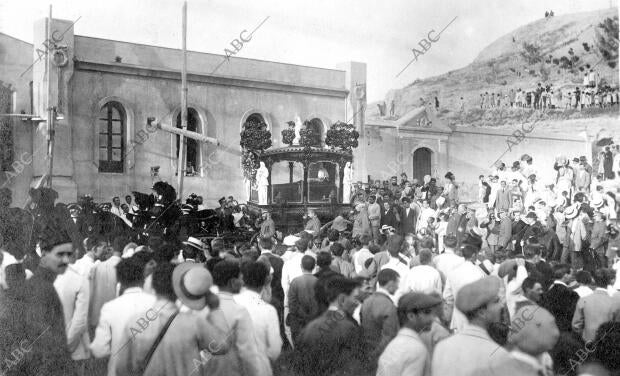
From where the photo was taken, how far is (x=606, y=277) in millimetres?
7562

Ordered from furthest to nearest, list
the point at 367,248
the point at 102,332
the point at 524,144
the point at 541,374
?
the point at 524,144 < the point at 367,248 < the point at 102,332 < the point at 541,374

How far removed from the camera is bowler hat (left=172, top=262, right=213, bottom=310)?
4758 mm

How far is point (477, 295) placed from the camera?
423 cm

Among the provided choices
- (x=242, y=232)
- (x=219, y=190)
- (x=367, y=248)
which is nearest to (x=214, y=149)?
(x=219, y=190)

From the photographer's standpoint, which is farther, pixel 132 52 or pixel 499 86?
pixel 499 86

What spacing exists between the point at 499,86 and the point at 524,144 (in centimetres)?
235

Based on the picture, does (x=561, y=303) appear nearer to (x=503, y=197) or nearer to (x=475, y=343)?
(x=475, y=343)

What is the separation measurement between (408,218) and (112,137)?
9.83 metres

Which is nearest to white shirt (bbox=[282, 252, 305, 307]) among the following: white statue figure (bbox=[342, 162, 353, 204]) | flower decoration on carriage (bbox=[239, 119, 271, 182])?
white statue figure (bbox=[342, 162, 353, 204])

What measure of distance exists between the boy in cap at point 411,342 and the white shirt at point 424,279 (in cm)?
290

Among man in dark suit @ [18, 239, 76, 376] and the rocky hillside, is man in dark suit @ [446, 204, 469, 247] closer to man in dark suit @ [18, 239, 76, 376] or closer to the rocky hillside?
the rocky hillside

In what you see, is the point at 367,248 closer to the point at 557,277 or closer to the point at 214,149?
the point at 557,277

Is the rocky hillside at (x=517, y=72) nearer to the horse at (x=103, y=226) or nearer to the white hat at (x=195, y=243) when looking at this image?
the white hat at (x=195, y=243)

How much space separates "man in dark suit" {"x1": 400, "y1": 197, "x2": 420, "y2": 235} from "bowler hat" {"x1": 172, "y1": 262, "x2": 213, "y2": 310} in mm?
14368
